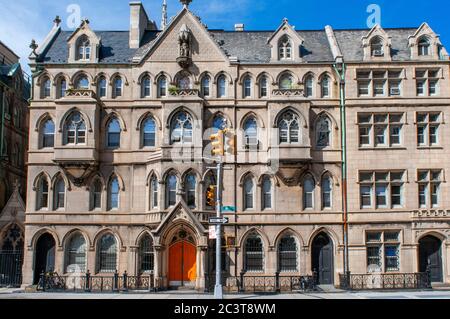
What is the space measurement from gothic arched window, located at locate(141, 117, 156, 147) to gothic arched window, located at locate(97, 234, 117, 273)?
261 inches

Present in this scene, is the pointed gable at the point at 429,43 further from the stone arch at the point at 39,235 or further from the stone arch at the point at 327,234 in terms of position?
the stone arch at the point at 39,235

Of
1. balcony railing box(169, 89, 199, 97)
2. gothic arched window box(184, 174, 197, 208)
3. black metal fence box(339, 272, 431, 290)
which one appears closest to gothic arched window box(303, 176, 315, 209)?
black metal fence box(339, 272, 431, 290)

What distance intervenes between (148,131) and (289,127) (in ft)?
30.9

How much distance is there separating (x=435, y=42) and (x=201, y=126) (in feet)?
54.9

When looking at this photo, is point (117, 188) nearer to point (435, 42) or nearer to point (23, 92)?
point (23, 92)

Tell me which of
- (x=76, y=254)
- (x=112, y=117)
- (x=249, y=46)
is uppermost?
(x=249, y=46)

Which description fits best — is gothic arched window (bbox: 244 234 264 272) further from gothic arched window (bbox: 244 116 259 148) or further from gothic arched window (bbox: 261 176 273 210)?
gothic arched window (bbox: 244 116 259 148)

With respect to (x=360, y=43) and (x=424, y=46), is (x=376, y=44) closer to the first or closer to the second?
(x=360, y=43)

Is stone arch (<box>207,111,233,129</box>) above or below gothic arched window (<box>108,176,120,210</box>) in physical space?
above

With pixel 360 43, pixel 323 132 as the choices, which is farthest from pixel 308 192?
pixel 360 43

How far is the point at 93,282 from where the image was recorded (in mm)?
34375

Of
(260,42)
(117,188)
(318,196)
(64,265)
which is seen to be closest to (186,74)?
(260,42)

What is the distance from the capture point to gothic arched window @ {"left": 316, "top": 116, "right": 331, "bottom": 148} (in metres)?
36.5

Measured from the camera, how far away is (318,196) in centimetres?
3569
